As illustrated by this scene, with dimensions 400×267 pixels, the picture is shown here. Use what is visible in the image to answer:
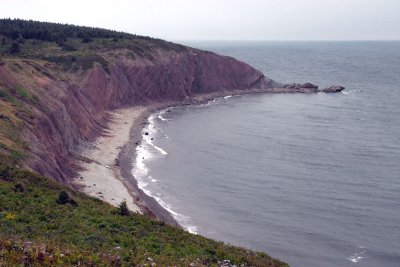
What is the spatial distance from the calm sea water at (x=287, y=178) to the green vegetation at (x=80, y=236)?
1024 centimetres

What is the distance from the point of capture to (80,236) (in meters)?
19.9

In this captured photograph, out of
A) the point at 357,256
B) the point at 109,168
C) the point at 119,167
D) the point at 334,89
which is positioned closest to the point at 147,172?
the point at 119,167

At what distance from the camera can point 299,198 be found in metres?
41.0

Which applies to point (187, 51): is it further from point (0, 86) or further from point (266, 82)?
point (0, 86)

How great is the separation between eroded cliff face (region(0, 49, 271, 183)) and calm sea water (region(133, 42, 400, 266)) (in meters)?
6.88

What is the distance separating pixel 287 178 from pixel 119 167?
15960 mm

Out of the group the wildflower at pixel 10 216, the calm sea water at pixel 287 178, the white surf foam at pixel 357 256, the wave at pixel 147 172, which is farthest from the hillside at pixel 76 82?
the white surf foam at pixel 357 256

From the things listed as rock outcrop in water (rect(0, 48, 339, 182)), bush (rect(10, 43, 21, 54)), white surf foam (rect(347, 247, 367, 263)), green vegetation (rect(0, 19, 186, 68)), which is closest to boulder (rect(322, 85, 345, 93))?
rock outcrop in water (rect(0, 48, 339, 182))

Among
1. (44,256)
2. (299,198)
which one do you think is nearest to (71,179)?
(299,198)

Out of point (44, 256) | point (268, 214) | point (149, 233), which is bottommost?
point (268, 214)

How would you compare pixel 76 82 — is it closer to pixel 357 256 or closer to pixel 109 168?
pixel 109 168

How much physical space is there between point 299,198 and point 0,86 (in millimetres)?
28235

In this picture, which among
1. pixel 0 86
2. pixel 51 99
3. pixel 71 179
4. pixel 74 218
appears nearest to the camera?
pixel 74 218

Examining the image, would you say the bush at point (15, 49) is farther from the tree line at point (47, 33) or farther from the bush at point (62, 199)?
the bush at point (62, 199)
